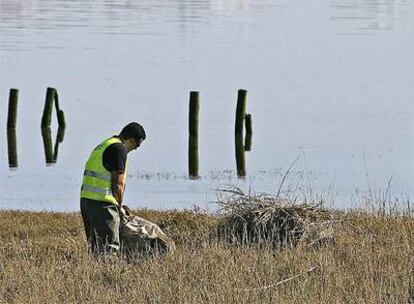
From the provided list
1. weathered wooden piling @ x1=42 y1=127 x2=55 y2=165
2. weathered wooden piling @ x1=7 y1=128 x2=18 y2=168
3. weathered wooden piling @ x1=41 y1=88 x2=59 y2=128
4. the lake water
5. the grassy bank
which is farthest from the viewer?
weathered wooden piling @ x1=41 y1=88 x2=59 y2=128

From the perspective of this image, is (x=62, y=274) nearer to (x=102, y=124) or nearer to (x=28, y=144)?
(x=28, y=144)

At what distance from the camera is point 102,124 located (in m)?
35.7

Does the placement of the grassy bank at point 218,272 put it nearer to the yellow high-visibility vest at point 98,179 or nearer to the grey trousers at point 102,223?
the grey trousers at point 102,223

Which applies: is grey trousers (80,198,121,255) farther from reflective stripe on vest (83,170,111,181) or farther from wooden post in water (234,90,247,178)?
wooden post in water (234,90,247,178)

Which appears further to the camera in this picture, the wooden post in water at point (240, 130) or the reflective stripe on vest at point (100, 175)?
the wooden post in water at point (240, 130)

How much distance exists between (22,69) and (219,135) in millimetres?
16716

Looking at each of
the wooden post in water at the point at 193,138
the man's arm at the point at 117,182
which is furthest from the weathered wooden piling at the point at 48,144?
the man's arm at the point at 117,182

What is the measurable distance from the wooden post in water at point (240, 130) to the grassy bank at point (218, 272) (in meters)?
15.6

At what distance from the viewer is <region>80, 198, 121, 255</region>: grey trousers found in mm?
12125

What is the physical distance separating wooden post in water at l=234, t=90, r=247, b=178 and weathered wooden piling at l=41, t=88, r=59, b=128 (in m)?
4.93

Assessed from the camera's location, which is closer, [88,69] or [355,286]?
[355,286]

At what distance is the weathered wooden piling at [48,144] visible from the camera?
103 ft

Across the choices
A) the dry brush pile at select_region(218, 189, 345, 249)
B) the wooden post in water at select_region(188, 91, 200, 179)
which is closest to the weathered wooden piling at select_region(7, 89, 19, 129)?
the wooden post in water at select_region(188, 91, 200, 179)

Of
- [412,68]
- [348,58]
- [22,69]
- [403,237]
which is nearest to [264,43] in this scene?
[348,58]
